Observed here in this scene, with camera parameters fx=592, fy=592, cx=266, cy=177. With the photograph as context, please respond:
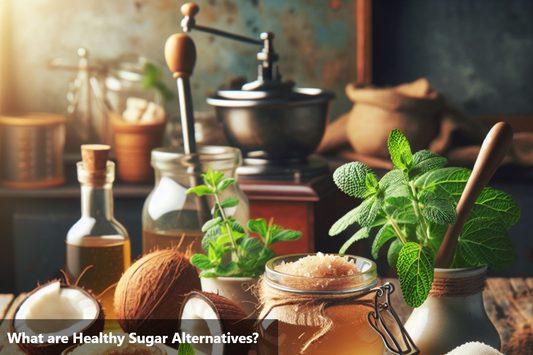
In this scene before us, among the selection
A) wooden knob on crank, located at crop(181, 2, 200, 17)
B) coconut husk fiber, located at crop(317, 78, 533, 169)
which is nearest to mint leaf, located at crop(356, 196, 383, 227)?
wooden knob on crank, located at crop(181, 2, 200, 17)

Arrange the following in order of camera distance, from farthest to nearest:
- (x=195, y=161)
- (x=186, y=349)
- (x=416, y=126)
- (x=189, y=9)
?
(x=416, y=126)
(x=189, y=9)
(x=195, y=161)
(x=186, y=349)

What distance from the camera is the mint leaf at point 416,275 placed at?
490mm

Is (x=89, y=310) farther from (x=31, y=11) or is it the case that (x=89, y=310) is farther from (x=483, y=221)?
(x=31, y=11)

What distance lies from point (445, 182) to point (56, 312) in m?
0.39

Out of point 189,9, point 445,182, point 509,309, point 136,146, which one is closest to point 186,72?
point 189,9

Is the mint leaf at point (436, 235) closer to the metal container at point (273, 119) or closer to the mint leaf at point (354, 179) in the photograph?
the mint leaf at point (354, 179)

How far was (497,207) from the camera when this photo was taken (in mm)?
548

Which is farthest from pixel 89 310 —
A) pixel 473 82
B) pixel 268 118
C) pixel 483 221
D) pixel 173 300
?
pixel 473 82

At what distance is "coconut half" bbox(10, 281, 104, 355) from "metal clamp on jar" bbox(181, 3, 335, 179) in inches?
22.7

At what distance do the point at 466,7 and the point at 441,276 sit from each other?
154cm

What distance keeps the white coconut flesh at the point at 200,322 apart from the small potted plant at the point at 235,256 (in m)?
0.06

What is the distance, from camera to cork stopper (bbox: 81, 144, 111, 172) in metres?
0.63

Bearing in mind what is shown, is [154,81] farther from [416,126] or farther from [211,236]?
[211,236]

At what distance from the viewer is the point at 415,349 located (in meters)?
0.50
